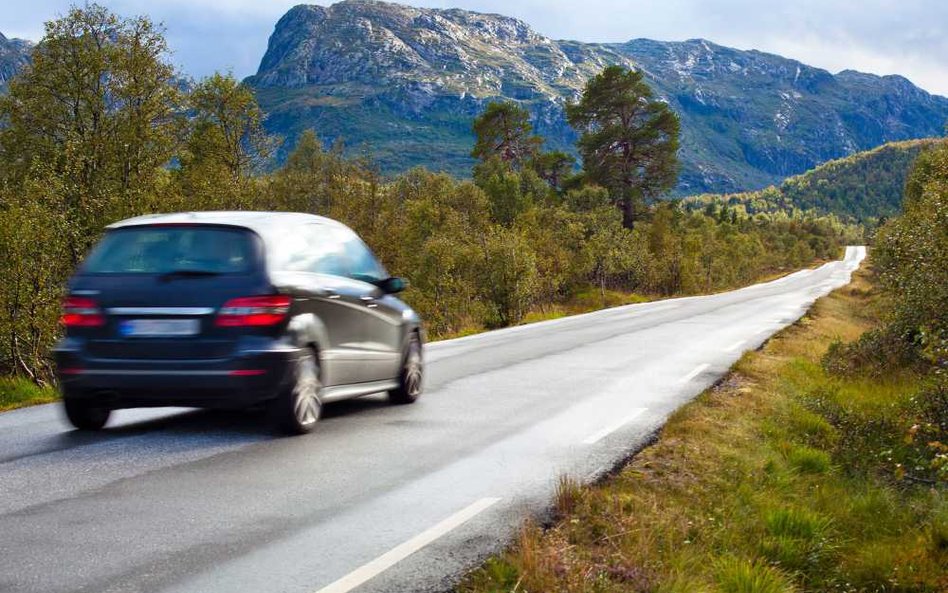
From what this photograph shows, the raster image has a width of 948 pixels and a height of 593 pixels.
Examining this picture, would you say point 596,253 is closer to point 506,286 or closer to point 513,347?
point 506,286

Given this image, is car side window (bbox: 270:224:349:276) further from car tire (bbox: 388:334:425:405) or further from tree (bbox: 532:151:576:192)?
tree (bbox: 532:151:576:192)

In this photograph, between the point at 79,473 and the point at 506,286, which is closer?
the point at 79,473

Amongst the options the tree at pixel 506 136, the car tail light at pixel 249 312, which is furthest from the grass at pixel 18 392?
the tree at pixel 506 136

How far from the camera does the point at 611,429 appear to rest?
8242mm

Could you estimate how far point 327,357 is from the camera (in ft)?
25.0

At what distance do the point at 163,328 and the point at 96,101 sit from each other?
37.1 meters

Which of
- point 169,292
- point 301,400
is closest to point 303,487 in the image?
point 301,400

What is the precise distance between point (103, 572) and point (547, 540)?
2293 millimetres

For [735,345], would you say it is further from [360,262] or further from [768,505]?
[768,505]

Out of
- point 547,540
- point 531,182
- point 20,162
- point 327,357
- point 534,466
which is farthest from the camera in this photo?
point 531,182

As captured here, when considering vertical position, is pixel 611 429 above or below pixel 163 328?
below

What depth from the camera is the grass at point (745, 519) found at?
4.21m

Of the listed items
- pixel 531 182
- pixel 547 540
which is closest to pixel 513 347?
pixel 547 540

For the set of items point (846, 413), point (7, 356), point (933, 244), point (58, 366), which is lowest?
point (7, 356)
